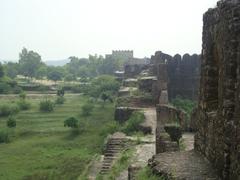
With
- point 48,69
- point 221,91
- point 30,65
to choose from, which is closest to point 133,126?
point 221,91

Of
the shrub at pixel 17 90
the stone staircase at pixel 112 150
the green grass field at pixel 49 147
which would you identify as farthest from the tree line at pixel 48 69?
the stone staircase at pixel 112 150

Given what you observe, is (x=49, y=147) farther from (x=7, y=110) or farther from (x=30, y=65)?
(x=30, y=65)

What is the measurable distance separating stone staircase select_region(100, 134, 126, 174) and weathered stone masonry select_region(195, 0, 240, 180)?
7.25 meters

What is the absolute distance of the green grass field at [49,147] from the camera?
17297 mm

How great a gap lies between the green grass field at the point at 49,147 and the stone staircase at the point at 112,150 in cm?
119

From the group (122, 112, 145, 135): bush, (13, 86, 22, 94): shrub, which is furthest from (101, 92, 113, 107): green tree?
(122, 112, 145, 135): bush

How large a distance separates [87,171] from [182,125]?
3.36 metres

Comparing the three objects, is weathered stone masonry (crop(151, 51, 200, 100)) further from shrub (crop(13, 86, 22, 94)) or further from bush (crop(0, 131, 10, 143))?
shrub (crop(13, 86, 22, 94))

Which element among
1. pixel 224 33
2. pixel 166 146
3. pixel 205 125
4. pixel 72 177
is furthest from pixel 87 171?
pixel 224 33

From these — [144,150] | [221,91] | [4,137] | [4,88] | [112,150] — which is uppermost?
[221,91]

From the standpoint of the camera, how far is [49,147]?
2155cm

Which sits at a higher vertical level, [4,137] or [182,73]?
[182,73]

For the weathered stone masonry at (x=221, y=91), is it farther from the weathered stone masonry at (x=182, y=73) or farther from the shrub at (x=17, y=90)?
the shrub at (x=17, y=90)

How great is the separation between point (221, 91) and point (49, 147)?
50.6 ft
